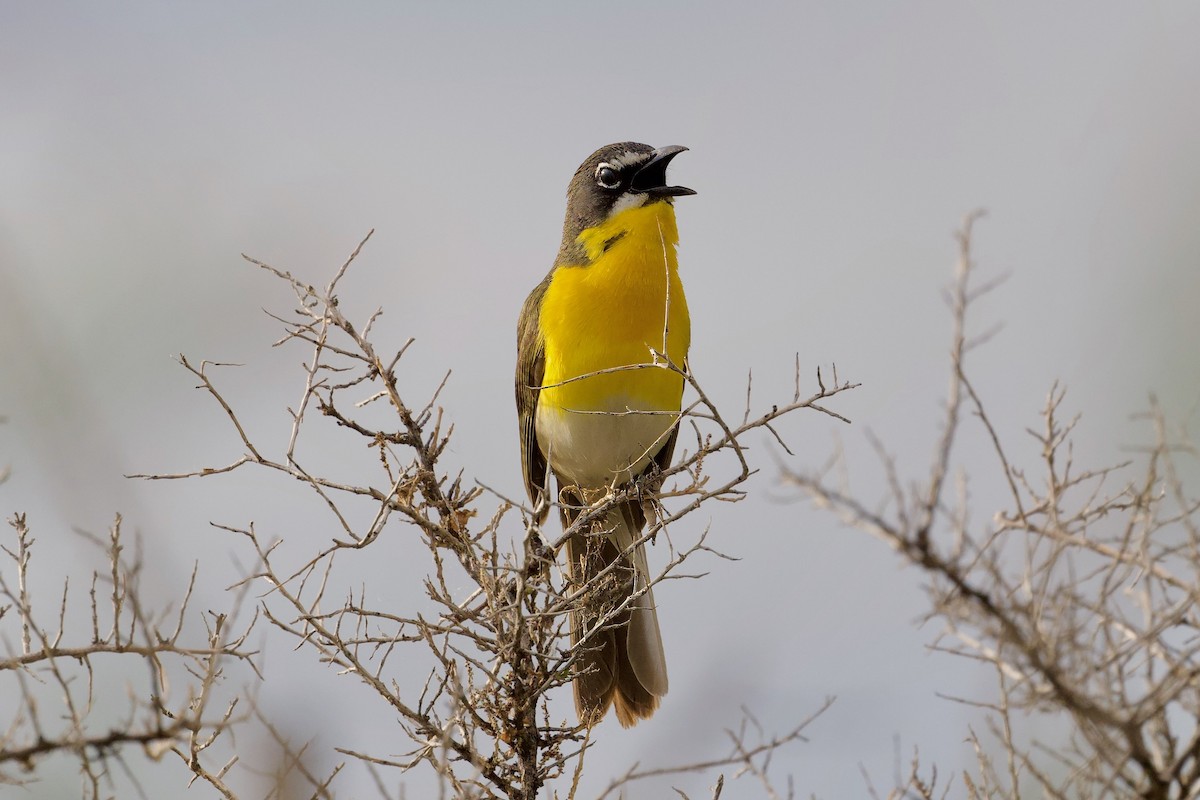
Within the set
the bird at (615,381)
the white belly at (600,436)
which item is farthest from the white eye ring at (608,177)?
the white belly at (600,436)

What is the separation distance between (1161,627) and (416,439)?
2637 mm

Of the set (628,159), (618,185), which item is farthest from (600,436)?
(628,159)

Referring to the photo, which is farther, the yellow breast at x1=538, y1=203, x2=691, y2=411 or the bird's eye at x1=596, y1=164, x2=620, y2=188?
the bird's eye at x1=596, y1=164, x2=620, y2=188

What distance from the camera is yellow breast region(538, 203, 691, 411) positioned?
5.98 m

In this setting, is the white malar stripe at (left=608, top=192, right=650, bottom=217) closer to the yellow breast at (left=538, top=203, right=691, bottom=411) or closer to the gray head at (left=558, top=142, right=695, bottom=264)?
the gray head at (left=558, top=142, right=695, bottom=264)

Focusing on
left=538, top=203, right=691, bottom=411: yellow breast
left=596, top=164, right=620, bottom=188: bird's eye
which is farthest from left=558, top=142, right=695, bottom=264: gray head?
left=538, top=203, right=691, bottom=411: yellow breast

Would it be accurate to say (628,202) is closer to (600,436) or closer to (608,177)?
(608,177)

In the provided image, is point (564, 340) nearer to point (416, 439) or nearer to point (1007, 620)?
point (416, 439)

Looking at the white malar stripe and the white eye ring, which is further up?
the white eye ring

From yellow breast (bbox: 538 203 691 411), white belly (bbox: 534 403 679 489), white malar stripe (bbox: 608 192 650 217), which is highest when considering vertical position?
white malar stripe (bbox: 608 192 650 217)

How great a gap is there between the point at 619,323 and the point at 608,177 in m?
1.06

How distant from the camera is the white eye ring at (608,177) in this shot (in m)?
6.64

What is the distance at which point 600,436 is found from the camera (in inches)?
240

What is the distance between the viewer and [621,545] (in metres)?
6.46
